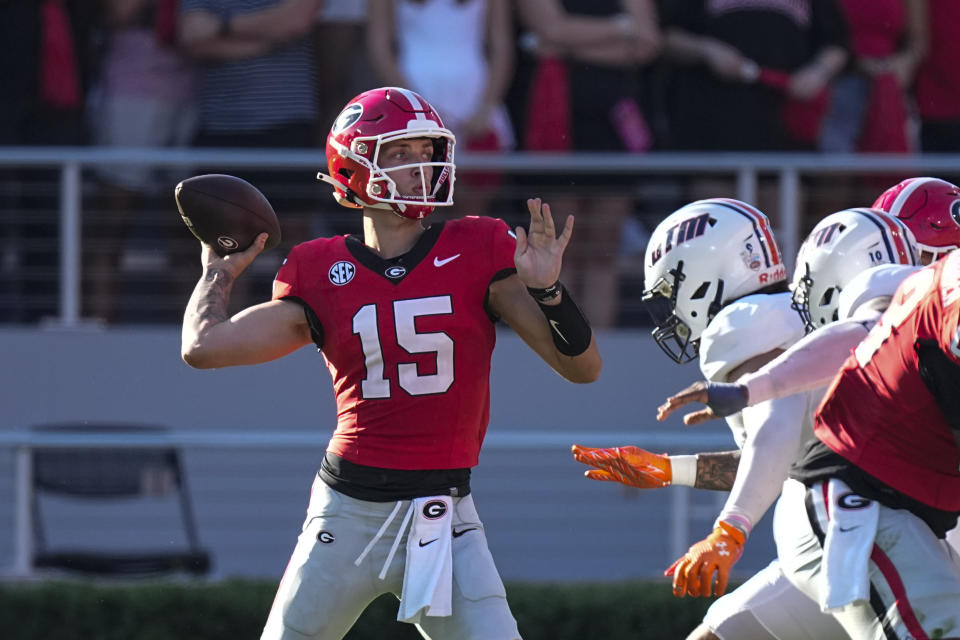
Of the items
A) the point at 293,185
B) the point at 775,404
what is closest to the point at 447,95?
the point at 293,185

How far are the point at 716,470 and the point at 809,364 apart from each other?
2.92 feet

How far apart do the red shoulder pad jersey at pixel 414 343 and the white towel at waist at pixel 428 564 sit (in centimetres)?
13

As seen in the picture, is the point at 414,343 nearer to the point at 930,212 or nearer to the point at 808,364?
the point at 808,364

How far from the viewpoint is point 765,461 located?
12.9 ft

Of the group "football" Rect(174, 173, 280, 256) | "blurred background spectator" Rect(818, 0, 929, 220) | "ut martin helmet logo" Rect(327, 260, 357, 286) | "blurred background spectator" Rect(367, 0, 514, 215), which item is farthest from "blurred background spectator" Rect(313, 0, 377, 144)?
"ut martin helmet logo" Rect(327, 260, 357, 286)

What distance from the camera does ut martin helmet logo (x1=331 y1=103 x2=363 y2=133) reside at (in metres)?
4.42

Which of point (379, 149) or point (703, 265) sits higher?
point (379, 149)

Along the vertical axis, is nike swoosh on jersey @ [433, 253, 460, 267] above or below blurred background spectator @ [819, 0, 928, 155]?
above

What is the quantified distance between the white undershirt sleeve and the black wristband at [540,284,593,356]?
56 cm

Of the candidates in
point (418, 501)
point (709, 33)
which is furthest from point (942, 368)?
point (709, 33)

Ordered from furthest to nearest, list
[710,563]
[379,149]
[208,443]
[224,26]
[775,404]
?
[224,26] → [208,443] → [379,149] → [775,404] → [710,563]

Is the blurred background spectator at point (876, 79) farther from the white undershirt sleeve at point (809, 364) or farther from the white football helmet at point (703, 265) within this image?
the white undershirt sleeve at point (809, 364)

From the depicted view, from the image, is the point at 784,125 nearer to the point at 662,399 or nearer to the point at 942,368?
the point at 662,399

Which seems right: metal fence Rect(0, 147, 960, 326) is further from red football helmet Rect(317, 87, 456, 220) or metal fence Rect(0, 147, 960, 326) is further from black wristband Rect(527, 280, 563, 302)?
black wristband Rect(527, 280, 563, 302)
